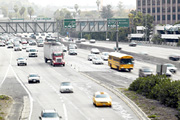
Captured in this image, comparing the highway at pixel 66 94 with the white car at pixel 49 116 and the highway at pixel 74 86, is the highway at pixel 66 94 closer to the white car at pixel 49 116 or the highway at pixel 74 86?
the highway at pixel 74 86

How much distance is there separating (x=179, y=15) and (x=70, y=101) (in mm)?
163041

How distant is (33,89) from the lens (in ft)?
180

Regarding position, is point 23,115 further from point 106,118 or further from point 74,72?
point 74,72

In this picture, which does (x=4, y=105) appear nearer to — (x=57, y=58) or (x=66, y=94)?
(x=66, y=94)

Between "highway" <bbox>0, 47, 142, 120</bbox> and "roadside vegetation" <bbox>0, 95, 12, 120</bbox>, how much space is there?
109 centimetres

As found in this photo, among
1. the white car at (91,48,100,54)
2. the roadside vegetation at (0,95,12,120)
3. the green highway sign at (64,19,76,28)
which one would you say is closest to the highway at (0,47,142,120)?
the roadside vegetation at (0,95,12,120)

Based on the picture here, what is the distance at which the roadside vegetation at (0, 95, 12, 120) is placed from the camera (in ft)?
124

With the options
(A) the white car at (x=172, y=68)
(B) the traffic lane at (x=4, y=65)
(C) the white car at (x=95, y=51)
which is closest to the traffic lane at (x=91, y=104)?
(B) the traffic lane at (x=4, y=65)

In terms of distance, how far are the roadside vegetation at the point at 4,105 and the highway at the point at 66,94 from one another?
109 centimetres

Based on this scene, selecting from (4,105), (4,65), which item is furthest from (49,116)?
→ (4,65)

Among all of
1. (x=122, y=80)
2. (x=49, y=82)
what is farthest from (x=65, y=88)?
(x=122, y=80)

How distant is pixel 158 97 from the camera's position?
42.7 meters

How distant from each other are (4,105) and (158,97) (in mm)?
15863

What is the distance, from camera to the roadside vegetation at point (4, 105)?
3794 centimetres
